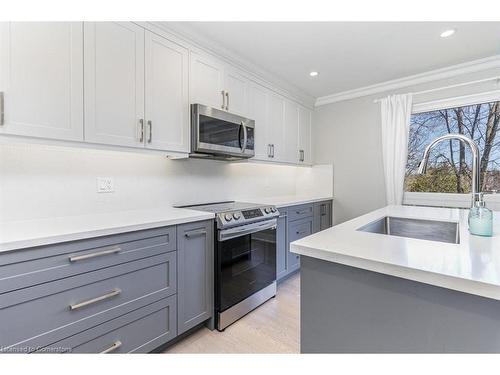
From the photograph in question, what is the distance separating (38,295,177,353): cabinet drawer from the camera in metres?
1.21

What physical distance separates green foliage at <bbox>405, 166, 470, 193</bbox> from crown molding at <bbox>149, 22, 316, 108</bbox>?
67.9 inches

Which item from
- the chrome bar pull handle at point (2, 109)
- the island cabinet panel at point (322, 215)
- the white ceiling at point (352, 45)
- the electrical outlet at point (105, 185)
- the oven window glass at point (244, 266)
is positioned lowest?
the oven window glass at point (244, 266)

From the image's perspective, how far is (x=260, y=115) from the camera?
8.98 feet

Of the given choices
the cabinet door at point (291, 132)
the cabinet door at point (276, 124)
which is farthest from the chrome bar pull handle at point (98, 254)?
the cabinet door at point (291, 132)

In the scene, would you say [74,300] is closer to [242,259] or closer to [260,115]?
[242,259]

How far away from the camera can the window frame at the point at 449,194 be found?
99.4 inches

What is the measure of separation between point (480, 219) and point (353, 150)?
2.49 metres

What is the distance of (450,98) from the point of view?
8.95 feet

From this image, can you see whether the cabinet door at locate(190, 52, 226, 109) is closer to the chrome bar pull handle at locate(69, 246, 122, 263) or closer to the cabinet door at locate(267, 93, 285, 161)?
the cabinet door at locate(267, 93, 285, 161)

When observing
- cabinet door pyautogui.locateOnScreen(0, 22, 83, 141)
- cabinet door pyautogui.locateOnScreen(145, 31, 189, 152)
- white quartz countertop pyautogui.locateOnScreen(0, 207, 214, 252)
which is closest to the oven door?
white quartz countertop pyautogui.locateOnScreen(0, 207, 214, 252)

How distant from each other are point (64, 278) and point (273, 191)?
106 inches

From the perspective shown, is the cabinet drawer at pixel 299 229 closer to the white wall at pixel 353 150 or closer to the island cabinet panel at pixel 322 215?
the island cabinet panel at pixel 322 215

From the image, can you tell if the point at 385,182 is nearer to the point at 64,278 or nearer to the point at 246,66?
the point at 246,66

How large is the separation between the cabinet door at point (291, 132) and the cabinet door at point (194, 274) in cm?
177
